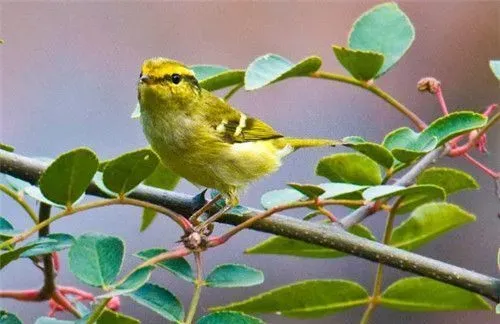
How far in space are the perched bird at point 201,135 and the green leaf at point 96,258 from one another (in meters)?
0.49

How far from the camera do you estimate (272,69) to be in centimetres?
143

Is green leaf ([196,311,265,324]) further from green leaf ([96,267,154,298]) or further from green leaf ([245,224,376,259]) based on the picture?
green leaf ([245,224,376,259])

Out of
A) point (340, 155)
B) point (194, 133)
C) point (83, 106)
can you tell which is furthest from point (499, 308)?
point (83, 106)

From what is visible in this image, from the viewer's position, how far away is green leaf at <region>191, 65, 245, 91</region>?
4.89 feet

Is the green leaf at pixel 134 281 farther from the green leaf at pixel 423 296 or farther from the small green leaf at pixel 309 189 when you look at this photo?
the green leaf at pixel 423 296

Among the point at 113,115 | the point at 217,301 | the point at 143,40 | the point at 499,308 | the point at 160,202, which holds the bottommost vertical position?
the point at 217,301

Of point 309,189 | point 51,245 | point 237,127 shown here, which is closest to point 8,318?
point 51,245

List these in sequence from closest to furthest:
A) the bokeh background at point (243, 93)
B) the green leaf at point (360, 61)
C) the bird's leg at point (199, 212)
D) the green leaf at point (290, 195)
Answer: the green leaf at point (290, 195)
the bird's leg at point (199, 212)
the green leaf at point (360, 61)
the bokeh background at point (243, 93)

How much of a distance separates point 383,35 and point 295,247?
1.20ft

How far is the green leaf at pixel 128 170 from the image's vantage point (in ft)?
4.05

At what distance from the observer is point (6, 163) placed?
1.31 metres

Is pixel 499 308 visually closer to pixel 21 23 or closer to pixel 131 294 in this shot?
pixel 131 294

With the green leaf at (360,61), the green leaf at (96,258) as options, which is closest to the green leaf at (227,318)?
the green leaf at (96,258)

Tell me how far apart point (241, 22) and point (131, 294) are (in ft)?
11.7
